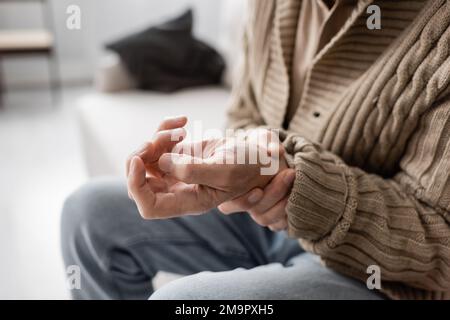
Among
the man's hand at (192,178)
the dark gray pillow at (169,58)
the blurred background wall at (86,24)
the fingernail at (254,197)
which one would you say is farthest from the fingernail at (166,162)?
the blurred background wall at (86,24)

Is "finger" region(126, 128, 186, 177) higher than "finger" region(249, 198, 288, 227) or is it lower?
higher

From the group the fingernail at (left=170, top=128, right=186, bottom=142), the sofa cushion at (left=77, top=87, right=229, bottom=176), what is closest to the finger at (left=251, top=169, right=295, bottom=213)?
the fingernail at (left=170, top=128, right=186, bottom=142)

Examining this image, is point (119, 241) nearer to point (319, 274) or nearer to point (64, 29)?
point (319, 274)

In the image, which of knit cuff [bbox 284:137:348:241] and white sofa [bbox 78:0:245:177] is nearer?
knit cuff [bbox 284:137:348:241]

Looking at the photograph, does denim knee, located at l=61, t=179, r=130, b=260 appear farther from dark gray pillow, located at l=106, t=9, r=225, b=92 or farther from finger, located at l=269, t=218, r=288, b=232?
dark gray pillow, located at l=106, t=9, r=225, b=92

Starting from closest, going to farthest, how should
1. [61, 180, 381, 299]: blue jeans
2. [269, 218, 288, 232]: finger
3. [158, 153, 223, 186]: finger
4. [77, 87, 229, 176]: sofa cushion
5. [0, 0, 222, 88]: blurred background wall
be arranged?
[158, 153, 223, 186]: finger < [269, 218, 288, 232]: finger < [61, 180, 381, 299]: blue jeans < [77, 87, 229, 176]: sofa cushion < [0, 0, 222, 88]: blurred background wall

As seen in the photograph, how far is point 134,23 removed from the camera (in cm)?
247

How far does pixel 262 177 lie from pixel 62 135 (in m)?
1.62

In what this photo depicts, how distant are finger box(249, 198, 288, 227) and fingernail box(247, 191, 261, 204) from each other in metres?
0.03

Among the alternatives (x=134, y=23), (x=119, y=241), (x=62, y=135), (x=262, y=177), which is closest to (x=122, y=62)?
(x=62, y=135)

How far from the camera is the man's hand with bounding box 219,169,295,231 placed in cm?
57

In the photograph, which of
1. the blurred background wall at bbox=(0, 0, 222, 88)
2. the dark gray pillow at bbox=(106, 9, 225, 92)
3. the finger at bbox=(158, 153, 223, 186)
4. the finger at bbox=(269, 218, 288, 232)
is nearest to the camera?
the finger at bbox=(158, 153, 223, 186)

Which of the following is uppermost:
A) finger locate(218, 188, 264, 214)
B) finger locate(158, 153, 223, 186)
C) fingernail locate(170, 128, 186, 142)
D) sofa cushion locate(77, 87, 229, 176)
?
fingernail locate(170, 128, 186, 142)

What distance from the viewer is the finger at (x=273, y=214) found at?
0.59 m
